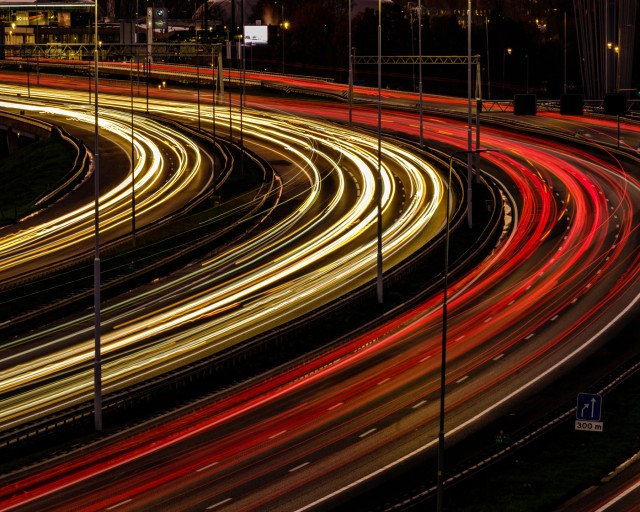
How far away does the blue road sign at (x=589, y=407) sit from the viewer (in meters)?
42.8

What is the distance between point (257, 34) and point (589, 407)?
14604 cm

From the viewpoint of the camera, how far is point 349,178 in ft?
328

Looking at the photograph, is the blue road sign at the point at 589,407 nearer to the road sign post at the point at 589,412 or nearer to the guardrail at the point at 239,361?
the road sign post at the point at 589,412

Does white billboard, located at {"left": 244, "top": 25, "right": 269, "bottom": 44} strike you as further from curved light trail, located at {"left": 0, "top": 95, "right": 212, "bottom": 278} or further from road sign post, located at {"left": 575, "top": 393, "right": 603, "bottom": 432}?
road sign post, located at {"left": 575, "top": 393, "right": 603, "bottom": 432}

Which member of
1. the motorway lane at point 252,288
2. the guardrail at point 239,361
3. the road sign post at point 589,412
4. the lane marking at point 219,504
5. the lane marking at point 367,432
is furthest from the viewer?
the motorway lane at point 252,288

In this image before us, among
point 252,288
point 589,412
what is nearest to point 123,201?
point 252,288

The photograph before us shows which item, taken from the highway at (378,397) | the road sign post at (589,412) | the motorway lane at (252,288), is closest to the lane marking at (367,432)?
the highway at (378,397)

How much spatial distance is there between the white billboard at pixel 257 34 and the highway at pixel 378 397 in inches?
4027

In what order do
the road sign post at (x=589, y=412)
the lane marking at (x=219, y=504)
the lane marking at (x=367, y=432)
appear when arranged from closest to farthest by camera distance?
the lane marking at (x=219, y=504) → the road sign post at (x=589, y=412) → the lane marking at (x=367, y=432)

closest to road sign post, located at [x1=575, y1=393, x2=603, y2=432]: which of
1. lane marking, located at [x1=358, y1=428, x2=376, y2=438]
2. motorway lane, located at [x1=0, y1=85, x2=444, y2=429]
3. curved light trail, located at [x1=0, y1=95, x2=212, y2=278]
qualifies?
lane marking, located at [x1=358, y1=428, x2=376, y2=438]

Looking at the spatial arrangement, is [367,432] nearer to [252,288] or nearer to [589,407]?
[589,407]

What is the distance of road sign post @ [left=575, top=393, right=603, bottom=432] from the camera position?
140 feet

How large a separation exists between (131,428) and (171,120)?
8348 centimetres

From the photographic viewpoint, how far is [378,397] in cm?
5228
